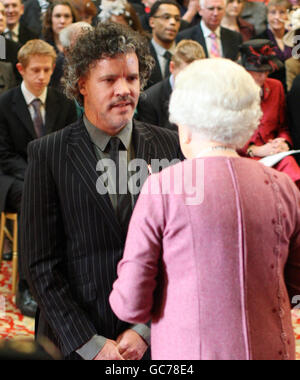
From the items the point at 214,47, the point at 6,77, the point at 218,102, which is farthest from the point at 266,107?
the point at 218,102

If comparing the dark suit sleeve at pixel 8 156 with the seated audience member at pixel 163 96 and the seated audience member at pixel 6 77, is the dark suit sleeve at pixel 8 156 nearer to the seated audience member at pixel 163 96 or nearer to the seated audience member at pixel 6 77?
the seated audience member at pixel 6 77

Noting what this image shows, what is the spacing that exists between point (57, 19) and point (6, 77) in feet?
2.87

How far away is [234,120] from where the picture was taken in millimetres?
1319

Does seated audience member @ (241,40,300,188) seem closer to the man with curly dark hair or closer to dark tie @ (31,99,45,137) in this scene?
dark tie @ (31,99,45,137)

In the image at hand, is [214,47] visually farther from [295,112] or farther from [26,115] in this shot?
[26,115]

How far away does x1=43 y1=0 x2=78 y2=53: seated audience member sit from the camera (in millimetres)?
5012

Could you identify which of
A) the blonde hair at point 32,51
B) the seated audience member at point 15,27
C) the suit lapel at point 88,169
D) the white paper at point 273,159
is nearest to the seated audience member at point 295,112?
the white paper at point 273,159

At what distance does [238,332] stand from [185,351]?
12 cm

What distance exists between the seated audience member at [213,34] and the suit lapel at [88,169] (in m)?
3.66

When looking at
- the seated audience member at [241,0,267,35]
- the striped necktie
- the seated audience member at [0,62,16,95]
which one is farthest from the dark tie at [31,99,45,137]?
the seated audience member at [241,0,267,35]

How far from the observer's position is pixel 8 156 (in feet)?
12.7

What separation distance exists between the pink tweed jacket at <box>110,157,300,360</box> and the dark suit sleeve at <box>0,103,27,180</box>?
8.60 ft

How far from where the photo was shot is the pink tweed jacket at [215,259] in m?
1.29

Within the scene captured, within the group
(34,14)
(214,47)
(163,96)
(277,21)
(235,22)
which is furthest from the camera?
(235,22)
